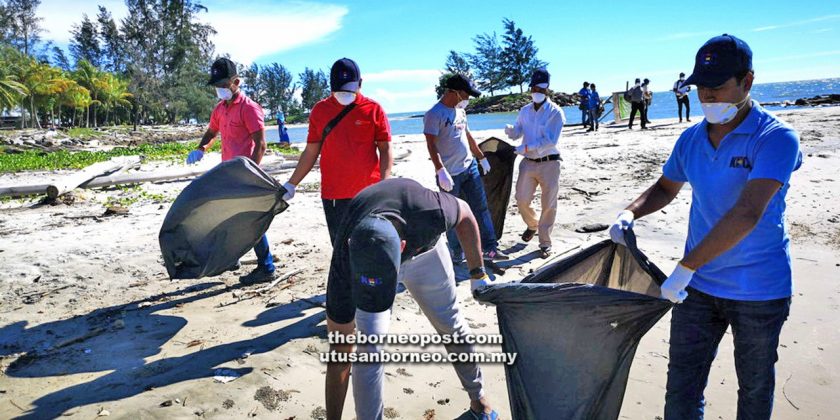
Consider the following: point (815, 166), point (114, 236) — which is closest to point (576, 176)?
point (815, 166)

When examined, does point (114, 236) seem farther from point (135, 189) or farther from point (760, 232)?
point (760, 232)

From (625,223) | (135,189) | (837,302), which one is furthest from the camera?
(135,189)

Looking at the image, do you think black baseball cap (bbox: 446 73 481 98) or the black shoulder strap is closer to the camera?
the black shoulder strap

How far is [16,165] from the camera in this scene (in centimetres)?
1445

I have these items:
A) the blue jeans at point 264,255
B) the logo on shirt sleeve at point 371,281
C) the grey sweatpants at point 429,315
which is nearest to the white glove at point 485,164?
the blue jeans at point 264,255

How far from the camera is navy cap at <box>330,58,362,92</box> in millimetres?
3656

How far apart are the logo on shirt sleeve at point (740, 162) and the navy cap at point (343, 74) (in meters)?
2.42

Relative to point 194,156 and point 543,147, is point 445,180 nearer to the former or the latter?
point 543,147

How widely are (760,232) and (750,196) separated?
0.22 meters

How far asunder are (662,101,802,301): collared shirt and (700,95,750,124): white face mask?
0.17ft

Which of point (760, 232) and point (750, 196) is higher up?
point (750, 196)

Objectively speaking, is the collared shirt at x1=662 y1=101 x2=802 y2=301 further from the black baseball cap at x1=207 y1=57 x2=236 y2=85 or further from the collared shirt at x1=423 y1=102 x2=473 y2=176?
the black baseball cap at x1=207 y1=57 x2=236 y2=85

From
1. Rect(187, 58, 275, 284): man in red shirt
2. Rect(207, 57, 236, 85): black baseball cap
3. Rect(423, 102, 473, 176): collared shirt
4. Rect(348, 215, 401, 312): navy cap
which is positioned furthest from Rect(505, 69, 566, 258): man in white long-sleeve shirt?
Rect(348, 215, 401, 312): navy cap

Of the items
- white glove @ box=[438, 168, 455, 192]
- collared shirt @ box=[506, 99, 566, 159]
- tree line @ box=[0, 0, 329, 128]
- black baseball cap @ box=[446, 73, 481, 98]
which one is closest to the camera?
white glove @ box=[438, 168, 455, 192]
